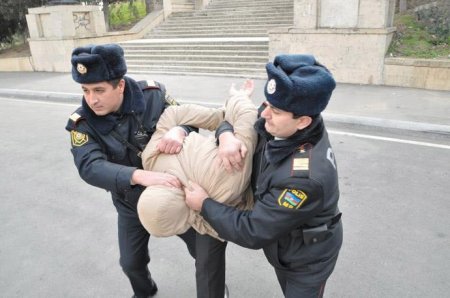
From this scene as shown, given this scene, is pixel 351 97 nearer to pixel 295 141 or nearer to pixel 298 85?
pixel 295 141

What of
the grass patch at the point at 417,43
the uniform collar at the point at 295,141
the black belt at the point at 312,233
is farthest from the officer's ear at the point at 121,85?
the grass patch at the point at 417,43

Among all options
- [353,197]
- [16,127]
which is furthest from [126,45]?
[353,197]

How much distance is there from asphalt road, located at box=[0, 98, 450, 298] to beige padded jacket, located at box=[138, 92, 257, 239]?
1250 millimetres

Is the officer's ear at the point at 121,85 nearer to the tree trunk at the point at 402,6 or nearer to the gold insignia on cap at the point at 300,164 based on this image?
the gold insignia on cap at the point at 300,164

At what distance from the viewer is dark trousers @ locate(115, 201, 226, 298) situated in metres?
1.89

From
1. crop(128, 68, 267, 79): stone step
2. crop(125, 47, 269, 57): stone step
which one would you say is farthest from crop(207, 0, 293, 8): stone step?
crop(128, 68, 267, 79): stone step

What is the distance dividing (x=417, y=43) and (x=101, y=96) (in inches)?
352

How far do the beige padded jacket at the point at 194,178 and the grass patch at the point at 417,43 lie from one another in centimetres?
786

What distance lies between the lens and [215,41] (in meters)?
12.3

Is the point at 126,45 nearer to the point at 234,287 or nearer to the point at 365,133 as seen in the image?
the point at 365,133

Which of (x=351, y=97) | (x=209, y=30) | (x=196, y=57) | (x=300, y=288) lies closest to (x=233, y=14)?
(x=209, y=30)

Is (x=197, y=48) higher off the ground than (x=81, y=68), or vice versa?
(x=81, y=68)

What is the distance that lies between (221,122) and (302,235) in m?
0.71

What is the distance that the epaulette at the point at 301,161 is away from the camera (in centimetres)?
145
